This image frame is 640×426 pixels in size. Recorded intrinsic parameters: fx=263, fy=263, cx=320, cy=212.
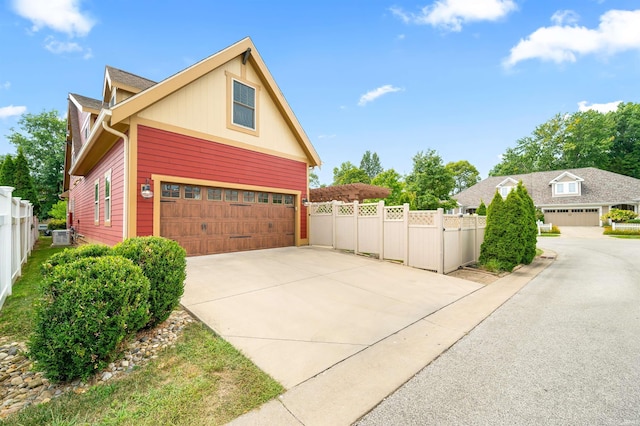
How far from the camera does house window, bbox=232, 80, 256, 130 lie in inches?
347

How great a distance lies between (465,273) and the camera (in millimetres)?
7203

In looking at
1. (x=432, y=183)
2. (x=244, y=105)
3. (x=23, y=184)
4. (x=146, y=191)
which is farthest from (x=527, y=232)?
(x=23, y=184)

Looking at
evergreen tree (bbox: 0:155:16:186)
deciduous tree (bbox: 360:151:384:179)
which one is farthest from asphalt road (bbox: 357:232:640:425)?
deciduous tree (bbox: 360:151:384:179)

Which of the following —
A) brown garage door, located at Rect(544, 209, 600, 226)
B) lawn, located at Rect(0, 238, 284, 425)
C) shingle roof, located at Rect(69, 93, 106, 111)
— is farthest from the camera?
brown garage door, located at Rect(544, 209, 600, 226)

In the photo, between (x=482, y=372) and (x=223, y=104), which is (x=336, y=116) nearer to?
(x=223, y=104)

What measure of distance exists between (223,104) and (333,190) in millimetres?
7421

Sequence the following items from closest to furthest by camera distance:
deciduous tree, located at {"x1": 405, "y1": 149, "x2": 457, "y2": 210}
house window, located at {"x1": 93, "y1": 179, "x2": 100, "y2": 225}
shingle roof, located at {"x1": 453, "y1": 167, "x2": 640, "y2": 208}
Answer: house window, located at {"x1": 93, "y1": 179, "x2": 100, "y2": 225} → deciduous tree, located at {"x1": 405, "y1": 149, "x2": 457, "y2": 210} → shingle roof, located at {"x1": 453, "y1": 167, "x2": 640, "y2": 208}

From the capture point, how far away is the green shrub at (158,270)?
3104 mm

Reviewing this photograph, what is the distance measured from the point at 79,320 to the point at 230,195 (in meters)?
6.59

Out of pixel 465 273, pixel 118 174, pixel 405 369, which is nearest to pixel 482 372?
pixel 405 369

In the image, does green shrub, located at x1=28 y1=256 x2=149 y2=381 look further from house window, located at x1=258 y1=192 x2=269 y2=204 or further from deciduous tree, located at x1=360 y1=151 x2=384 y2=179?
deciduous tree, located at x1=360 y1=151 x2=384 y2=179

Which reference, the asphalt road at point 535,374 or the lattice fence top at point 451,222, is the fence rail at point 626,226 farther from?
the asphalt road at point 535,374

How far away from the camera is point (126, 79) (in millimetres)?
9180

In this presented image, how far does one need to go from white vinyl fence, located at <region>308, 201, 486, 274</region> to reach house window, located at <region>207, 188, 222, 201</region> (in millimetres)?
3868
